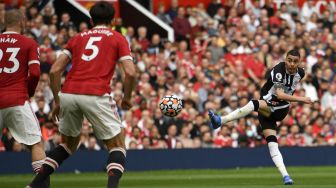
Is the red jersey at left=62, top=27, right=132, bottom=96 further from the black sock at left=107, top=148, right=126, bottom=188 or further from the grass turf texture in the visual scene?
the grass turf texture

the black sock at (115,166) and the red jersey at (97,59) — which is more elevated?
the red jersey at (97,59)

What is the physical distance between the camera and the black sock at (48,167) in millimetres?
11305

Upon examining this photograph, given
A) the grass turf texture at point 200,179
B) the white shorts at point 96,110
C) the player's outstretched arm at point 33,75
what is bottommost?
the grass turf texture at point 200,179

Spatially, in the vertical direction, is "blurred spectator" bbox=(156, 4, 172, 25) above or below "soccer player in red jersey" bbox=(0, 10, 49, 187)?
below

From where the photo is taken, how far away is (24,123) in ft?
38.4

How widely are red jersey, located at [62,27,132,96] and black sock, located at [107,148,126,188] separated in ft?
2.17

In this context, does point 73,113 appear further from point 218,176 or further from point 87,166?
point 87,166

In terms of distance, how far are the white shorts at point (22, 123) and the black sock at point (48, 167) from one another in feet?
1.42

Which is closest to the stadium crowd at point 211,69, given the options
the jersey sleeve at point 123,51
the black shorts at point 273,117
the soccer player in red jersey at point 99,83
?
the black shorts at point 273,117

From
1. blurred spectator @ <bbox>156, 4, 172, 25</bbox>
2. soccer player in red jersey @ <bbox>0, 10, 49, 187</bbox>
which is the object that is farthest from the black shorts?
blurred spectator @ <bbox>156, 4, 172, 25</bbox>

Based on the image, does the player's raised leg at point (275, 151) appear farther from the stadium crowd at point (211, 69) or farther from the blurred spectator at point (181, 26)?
the blurred spectator at point (181, 26)

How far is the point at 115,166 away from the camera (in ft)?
35.7

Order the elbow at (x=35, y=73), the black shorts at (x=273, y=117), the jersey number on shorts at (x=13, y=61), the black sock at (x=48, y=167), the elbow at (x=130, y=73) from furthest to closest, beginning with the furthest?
the black shorts at (x=273, y=117) < the jersey number on shorts at (x=13, y=61) < the elbow at (x=35, y=73) < the black sock at (x=48, y=167) < the elbow at (x=130, y=73)

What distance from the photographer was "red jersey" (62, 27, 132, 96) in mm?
10898
